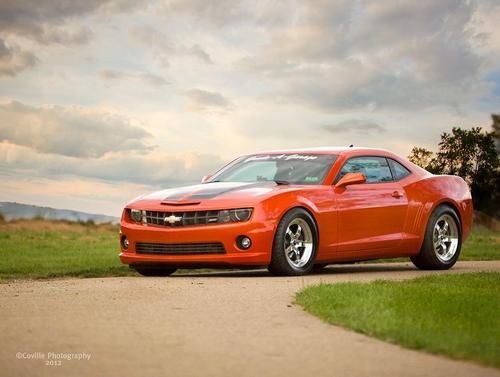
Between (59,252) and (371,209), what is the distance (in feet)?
27.6

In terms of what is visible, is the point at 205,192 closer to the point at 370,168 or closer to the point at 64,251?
the point at 370,168

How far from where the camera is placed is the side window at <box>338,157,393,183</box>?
12047 millimetres

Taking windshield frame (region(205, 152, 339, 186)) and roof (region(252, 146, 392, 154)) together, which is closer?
windshield frame (region(205, 152, 339, 186))

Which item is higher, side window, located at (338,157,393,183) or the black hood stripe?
side window, located at (338,157,393,183)

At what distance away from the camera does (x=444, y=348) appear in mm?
5453

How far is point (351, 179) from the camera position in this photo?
11.3m

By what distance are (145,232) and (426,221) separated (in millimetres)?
3862

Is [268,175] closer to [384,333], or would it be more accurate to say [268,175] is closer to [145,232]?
[145,232]

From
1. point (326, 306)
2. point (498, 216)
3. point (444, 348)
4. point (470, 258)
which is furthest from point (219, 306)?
point (498, 216)

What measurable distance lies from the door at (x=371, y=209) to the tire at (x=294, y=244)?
524 mm

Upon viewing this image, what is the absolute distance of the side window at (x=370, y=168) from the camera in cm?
1205

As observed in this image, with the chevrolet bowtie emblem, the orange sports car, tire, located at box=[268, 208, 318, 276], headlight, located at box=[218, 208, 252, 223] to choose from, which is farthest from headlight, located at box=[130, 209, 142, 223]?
tire, located at box=[268, 208, 318, 276]

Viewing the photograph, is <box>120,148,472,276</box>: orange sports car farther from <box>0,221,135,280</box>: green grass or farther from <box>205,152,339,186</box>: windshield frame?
<box>0,221,135,280</box>: green grass

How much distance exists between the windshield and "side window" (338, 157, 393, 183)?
254 millimetres
